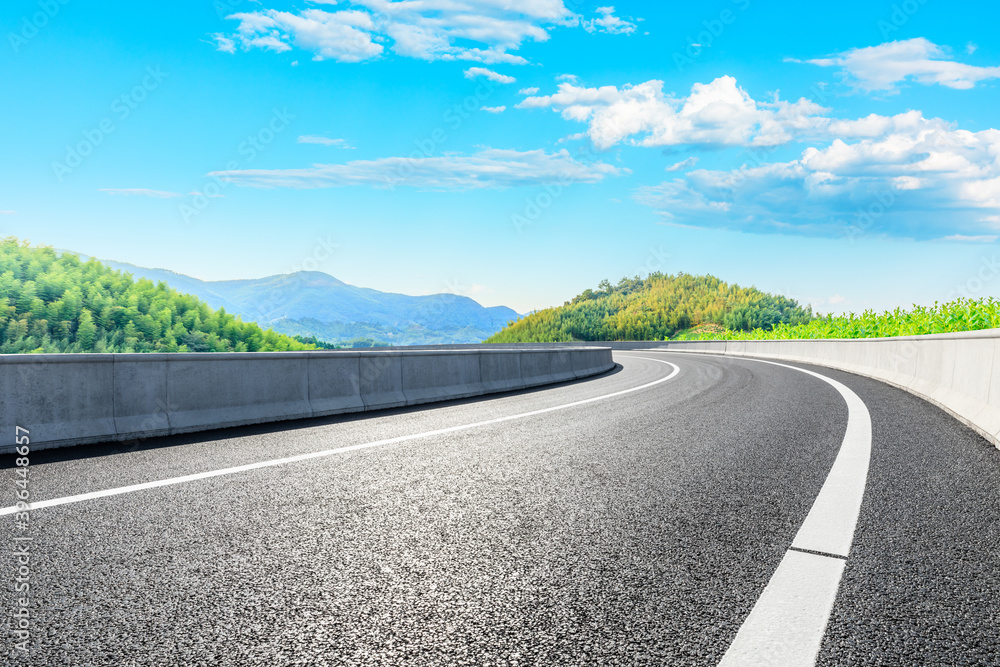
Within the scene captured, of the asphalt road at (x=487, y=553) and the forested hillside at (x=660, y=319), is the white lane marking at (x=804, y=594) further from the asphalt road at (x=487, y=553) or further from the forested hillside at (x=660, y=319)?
the forested hillside at (x=660, y=319)

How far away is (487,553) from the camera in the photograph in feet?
12.6

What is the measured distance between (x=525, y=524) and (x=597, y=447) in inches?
120

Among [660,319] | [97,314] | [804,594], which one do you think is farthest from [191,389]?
[660,319]

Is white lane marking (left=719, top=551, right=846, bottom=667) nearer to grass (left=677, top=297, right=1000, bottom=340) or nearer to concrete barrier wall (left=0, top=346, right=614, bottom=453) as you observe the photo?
concrete barrier wall (left=0, top=346, right=614, bottom=453)

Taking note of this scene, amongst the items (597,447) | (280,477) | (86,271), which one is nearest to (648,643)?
(280,477)

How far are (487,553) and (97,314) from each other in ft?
217

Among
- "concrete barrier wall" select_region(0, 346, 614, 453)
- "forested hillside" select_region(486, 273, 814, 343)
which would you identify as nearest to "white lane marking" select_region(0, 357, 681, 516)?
"concrete barrier wall" select_region(0, 346, 614, 453)

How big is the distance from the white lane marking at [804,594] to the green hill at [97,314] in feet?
173

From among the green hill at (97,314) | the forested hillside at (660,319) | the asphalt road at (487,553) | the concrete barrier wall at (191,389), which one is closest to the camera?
the asphalt road at (487,553)

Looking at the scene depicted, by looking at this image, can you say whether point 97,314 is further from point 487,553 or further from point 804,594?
point 804,594

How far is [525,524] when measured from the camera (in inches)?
175

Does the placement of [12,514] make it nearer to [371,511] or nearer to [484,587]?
[371,511]

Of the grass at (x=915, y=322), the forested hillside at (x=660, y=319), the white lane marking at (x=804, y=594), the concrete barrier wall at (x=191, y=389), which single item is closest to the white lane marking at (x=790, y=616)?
the white lane marking at (x=804, y=594)

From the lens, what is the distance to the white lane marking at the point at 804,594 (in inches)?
104
